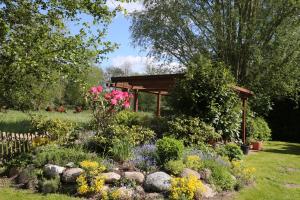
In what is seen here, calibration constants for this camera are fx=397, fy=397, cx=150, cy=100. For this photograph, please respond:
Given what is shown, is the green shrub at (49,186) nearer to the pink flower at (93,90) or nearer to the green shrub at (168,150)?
the green shrub at (168,150)

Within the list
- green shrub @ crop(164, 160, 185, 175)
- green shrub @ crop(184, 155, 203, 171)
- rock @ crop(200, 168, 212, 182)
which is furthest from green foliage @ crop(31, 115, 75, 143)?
rock @ crop(200, 168, 212, 182)

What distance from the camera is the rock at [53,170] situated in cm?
732

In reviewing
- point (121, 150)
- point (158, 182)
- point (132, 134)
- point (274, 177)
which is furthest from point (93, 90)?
point (274, 177)

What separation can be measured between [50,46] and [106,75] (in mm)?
39240

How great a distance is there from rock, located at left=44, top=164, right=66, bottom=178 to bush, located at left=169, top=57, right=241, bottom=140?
14.8ft

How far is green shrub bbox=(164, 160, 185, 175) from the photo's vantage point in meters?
7.37

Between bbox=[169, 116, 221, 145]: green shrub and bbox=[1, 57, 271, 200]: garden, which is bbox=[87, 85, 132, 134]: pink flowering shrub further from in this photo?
bbox=[169, 116, 221, 145]: green shrub

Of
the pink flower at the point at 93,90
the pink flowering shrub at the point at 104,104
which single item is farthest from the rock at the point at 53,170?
the pink flower at the point at 93,90

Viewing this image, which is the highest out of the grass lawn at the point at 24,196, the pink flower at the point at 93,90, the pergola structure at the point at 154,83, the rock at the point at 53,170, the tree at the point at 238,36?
the tree at the point at 238,36

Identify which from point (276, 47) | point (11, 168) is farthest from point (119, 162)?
point (276, 47)

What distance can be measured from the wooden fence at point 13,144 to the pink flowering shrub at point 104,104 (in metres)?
1.50

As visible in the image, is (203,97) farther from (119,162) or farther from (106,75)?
(106,75)

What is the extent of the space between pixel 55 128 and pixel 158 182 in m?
3.87

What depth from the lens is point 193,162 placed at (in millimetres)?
7883
